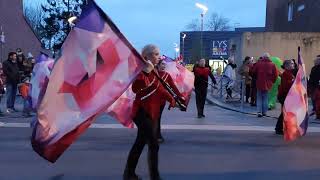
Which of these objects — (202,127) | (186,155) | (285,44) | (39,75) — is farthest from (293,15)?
(186,155)

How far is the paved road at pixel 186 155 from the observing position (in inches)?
315

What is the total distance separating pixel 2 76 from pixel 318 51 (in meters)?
18.7

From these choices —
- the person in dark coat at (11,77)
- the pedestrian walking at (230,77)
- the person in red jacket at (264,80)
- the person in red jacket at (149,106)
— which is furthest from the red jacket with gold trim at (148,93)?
the pedestrian walking at (230,77)

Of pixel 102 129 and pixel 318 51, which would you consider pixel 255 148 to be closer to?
pixel 102 129

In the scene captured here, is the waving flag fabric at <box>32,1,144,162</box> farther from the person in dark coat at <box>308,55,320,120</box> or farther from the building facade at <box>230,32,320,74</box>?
the building facade at <box>230,32,320,74</box>

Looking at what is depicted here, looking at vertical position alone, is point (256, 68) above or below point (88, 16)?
below

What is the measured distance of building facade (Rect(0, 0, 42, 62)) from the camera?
42231mm

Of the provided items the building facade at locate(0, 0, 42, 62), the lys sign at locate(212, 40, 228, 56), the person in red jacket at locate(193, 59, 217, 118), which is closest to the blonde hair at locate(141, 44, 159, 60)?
the person in red jacket at locate(193, 59, 217, 118)

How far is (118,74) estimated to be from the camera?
261 inches

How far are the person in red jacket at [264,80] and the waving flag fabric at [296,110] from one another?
440cm

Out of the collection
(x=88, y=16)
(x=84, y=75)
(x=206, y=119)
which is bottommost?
(x=206, y=119)

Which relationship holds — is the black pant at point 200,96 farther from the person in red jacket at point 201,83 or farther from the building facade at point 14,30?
the building facade at point 14,30

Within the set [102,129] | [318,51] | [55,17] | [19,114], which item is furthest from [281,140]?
[55,17]

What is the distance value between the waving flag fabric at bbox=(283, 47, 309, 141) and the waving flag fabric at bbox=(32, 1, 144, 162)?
513cm
